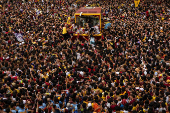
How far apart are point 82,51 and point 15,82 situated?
467cm

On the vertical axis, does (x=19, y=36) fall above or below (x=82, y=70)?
above

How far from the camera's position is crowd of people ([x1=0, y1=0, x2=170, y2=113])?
7.00m

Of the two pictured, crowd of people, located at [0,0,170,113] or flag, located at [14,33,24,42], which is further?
flag, located at [14,33,24,42]

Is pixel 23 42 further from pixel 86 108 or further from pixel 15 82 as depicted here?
pixel 86 108

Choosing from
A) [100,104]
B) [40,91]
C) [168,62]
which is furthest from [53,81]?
[168,62]

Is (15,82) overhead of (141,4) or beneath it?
beneath

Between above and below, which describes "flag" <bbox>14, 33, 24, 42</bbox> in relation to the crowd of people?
above

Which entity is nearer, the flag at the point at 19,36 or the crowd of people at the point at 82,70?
the crowd of people at the point at 82,70

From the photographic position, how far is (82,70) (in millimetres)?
9219

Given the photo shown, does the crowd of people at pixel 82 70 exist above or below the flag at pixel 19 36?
below

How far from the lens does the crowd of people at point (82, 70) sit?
700 centimetres

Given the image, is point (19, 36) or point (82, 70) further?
point (19, 36)

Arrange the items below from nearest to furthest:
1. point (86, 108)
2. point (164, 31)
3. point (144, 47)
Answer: point (86, 108) → point (144, 47) → point (164, 31)

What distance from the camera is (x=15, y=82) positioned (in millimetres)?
8000
